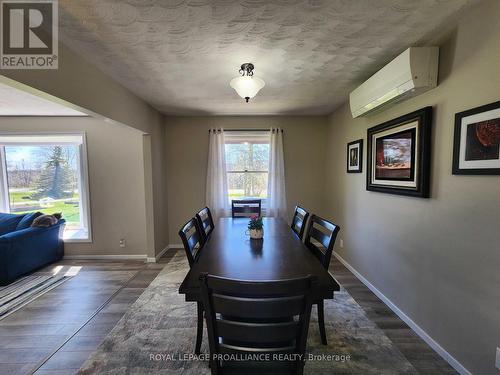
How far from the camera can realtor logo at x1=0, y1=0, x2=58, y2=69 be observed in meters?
1.40

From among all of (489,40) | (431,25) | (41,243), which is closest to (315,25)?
(431,25)

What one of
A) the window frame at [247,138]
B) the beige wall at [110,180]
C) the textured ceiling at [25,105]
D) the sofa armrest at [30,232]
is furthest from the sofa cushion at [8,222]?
the window frame at [247,138]

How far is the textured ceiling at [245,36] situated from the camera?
1.40 meters

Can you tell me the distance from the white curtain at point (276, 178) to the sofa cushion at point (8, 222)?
12.6ft

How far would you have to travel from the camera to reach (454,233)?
163cm

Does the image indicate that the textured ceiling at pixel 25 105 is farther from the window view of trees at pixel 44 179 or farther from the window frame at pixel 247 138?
the window frame at pixel 247 138

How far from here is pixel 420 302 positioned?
197cm

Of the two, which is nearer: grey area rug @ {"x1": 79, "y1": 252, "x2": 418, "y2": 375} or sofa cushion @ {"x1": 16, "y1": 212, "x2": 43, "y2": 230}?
grey area rug @ {"x1": 79, "y1": 252, "x2": 418, "y2": 375}

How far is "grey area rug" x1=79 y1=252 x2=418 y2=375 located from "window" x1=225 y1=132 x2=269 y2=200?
2245mm

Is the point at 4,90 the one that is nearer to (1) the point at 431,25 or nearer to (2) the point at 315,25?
(2) the point at 315,25

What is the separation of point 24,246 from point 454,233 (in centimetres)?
467

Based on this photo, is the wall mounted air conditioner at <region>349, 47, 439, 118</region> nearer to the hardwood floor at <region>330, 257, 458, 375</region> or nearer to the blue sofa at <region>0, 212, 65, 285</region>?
the hardwood floor at <region>330, 257, 458, 375</region>

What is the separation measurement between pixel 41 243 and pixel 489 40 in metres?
5.07

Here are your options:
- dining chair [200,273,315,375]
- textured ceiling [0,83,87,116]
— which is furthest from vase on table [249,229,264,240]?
textured ceiling [0,83,87,116]
